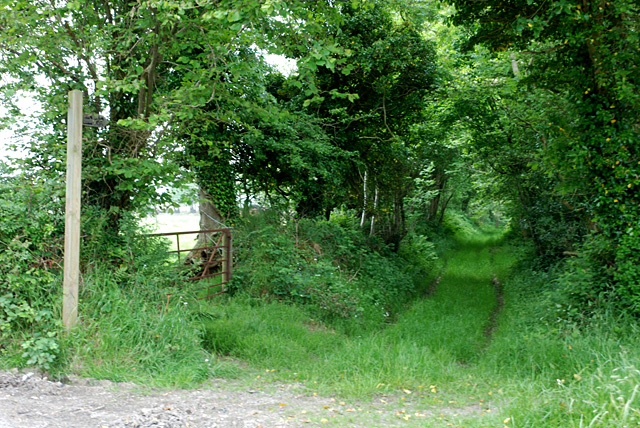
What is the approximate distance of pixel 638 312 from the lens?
6.84 meters

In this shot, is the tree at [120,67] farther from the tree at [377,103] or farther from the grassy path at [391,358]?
the tree at [377,103]

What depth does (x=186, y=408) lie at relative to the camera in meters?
4.54

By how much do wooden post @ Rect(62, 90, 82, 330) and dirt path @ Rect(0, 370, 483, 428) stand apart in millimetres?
842

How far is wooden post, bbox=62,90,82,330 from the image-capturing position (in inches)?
223

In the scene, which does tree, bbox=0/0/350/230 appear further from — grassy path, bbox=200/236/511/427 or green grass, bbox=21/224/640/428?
grassy path, bbox=200/236/511/427

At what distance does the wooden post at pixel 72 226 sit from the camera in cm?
566

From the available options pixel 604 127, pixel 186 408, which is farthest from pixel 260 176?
pixel 186 408

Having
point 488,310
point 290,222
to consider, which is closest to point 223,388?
point 290,222

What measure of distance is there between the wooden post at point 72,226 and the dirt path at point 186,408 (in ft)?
2.76

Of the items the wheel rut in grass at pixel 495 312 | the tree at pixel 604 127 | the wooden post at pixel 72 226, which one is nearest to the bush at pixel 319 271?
the wheel rut in grass at pixel 495 312

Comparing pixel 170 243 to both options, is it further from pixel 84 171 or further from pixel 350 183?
pixel 350 183

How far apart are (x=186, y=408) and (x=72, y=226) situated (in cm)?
274

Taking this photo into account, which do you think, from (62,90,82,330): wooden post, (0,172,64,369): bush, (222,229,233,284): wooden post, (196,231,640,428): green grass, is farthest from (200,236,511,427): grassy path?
(0,172,64,369): bush

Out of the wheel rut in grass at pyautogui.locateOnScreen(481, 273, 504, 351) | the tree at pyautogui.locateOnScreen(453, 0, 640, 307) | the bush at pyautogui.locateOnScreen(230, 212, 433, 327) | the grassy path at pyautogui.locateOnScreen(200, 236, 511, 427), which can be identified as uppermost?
the tree at pyautogui.locateOnScreen(453, 0, 640, 307)
